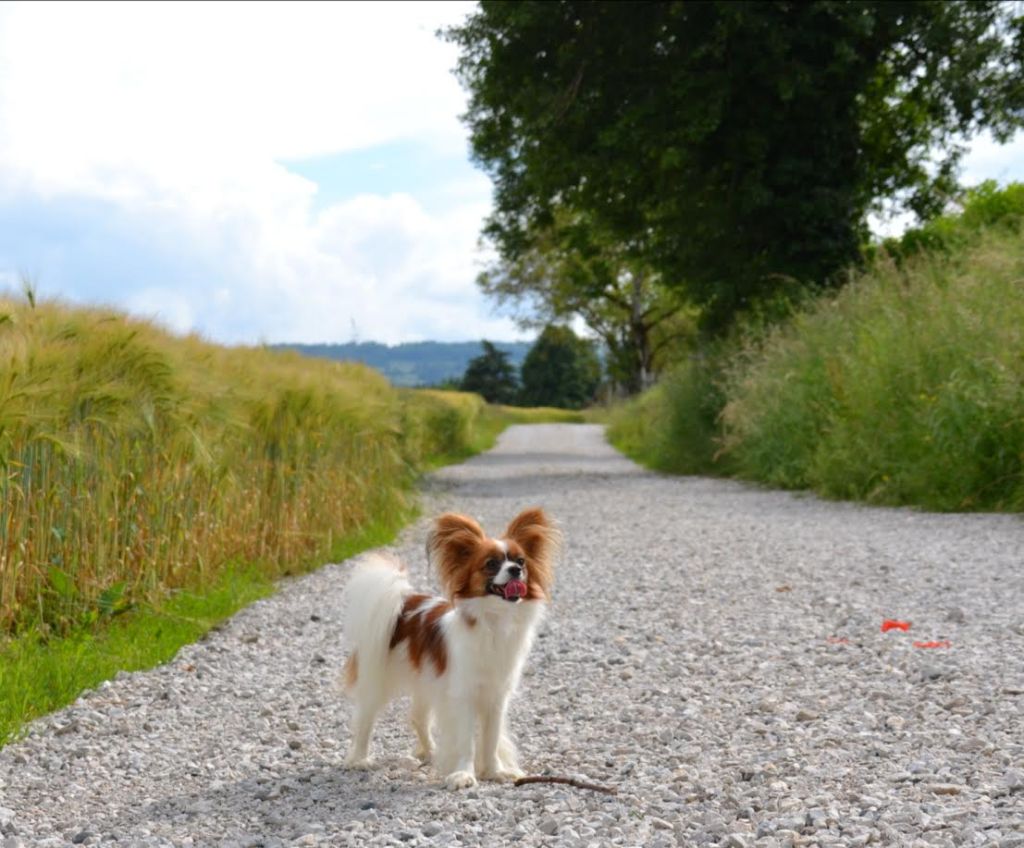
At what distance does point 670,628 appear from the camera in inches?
299

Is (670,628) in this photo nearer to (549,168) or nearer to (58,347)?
(58,347)

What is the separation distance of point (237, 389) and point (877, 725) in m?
5.75

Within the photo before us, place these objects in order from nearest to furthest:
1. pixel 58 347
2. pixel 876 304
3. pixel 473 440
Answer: pixel 58 347
pixel 876 304
pixel 473 440

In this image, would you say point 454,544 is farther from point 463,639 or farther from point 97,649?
point 97,649

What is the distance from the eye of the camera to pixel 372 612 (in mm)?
4949

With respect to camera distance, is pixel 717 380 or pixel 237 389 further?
pixel 717 380

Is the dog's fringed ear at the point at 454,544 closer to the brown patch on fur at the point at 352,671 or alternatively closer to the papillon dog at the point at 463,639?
the papillon dog at the point at 463,639

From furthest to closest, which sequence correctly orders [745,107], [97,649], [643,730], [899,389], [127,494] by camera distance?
[745,107]
[899,389]
[127,494]
[97,649]
[643,730]

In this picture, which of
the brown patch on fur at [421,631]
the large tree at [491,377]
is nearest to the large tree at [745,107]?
the brown patch on fur at [421,631]

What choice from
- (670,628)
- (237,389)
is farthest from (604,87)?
(670,628)

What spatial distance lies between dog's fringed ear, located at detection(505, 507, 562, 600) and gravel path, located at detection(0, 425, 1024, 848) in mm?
752

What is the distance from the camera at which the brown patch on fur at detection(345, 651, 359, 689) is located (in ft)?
16.6

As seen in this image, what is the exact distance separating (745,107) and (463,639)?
18.8 meters

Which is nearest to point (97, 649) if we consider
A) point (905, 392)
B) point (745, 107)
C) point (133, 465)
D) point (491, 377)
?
point (133, 465)
